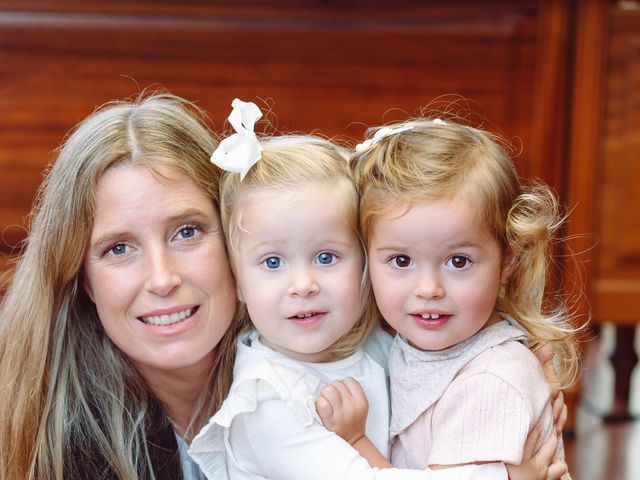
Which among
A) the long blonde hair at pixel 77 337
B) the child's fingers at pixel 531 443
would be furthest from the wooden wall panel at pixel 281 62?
the child's fingers at pixel 531 443

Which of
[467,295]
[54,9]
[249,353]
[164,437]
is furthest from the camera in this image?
[54,9]

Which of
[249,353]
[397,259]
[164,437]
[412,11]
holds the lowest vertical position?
[164,437]

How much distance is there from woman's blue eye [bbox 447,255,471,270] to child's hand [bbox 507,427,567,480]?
0.21 m

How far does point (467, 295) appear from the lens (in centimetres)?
114

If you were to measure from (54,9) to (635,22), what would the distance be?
46.1 inches

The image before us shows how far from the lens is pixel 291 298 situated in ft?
3.86

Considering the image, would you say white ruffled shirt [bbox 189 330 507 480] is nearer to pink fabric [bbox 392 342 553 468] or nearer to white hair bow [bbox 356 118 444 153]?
pink fabric [bbox 392 342 553 468]

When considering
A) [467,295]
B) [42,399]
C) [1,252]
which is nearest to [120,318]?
[42,399]

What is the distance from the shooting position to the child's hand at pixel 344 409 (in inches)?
46.7

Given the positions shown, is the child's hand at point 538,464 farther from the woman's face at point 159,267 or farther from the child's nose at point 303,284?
the woman's face at point 159,267

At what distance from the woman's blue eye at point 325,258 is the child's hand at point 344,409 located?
15cm

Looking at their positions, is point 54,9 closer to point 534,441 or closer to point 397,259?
point 397,259

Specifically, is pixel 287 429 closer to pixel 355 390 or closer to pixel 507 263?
pixel 355 390

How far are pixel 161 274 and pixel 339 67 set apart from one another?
0.91m
